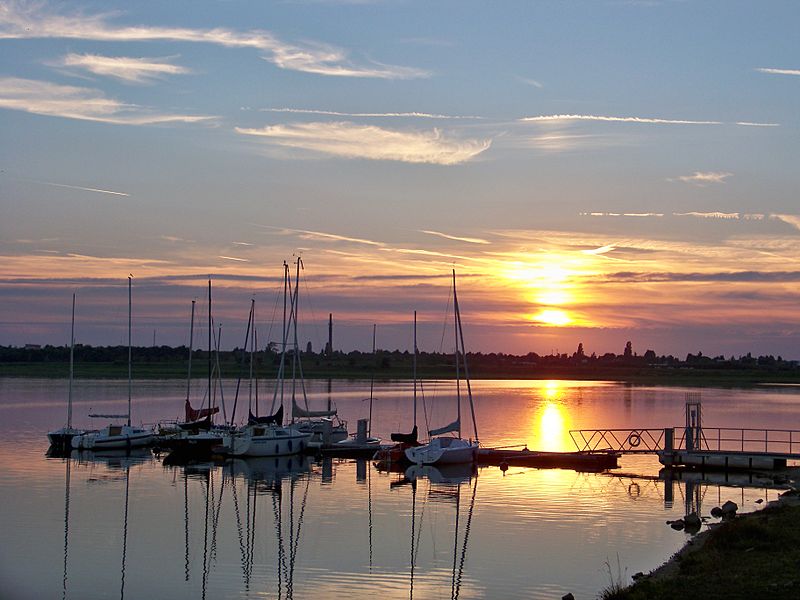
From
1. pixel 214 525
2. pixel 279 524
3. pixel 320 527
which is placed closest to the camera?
pixel 320 527

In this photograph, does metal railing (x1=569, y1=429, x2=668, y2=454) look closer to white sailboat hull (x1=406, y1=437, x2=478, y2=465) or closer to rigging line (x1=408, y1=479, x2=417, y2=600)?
white sailboat hull (x1=406, y1=437, x2=478, y2=465)

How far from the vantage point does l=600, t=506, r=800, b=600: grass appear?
2022 centimetres

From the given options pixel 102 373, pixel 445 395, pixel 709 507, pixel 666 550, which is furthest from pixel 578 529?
pixel 102 373

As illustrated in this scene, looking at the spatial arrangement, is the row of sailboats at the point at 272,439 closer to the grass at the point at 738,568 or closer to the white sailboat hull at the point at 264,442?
the white sailboat hull at the point at 264,442

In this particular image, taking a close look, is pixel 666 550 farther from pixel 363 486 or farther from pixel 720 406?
pixel 720 406

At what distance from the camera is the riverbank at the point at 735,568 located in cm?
2028

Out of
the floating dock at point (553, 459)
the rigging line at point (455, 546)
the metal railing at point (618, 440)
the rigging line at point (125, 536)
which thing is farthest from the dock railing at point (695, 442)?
the rigging line at point (125, 536)

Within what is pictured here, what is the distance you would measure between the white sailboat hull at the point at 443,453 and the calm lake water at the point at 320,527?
1421 millimetres

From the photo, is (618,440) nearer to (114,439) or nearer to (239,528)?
(114,439)

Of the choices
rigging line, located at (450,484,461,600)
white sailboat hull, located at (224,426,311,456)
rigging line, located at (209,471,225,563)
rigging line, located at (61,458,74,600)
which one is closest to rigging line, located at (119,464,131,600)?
rigging line, located at (61,458,74,600)

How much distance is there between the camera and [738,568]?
22.6 metres

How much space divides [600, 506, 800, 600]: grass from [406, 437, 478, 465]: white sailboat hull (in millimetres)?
25490

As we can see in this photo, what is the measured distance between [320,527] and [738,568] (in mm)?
16579

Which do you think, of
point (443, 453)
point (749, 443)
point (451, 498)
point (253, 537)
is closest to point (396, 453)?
point (443, 453)
